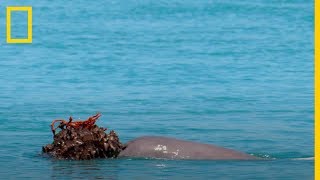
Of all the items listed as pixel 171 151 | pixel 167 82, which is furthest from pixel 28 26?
pixel 171 151

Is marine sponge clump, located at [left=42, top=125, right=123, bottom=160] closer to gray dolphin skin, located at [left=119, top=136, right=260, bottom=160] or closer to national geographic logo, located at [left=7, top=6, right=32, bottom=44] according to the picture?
gray dolphin skin, located at [left=119, top=136, right=260, bottom=160]

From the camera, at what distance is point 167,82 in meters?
28.0

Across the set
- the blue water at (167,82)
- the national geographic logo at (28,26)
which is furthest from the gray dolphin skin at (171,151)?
the national geographic logo at (28,26)

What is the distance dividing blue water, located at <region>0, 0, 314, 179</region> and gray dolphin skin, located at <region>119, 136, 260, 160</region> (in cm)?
25

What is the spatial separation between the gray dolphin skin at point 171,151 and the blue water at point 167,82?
252 millimetres

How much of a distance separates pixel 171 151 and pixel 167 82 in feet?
40.7

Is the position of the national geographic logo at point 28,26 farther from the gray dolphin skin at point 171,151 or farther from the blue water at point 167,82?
the gray dolphin skin at point 171,151

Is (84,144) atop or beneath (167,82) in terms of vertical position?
beneath

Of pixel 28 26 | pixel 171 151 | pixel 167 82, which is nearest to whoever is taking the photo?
pixel 171 151

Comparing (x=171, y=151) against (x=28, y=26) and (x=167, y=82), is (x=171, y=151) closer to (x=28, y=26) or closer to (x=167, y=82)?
(x=167, y=82)

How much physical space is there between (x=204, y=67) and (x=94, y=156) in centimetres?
1710

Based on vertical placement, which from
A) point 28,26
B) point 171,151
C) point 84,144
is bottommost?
point 171,151

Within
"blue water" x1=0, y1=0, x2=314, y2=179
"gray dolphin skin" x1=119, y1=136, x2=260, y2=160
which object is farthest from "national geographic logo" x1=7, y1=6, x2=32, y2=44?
"gray dolphin skin" x1=119, y1=136, x2=260, y2=160

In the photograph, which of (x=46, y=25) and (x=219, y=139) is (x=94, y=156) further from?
(x=46, y=25)
